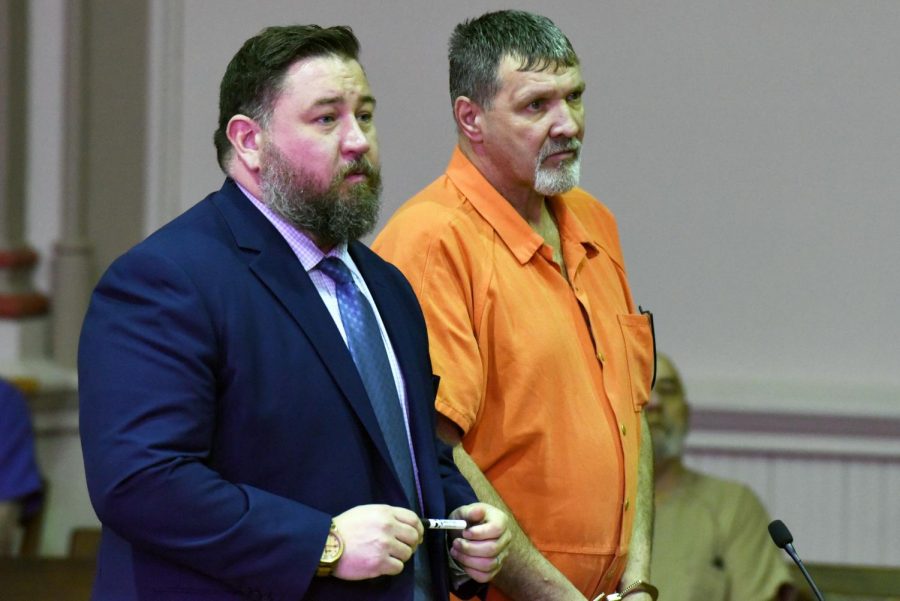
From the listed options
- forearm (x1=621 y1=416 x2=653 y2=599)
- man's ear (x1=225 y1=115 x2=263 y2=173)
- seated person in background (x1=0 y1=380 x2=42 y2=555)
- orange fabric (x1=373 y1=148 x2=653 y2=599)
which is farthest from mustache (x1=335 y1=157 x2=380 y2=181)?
seated person in background (x1=0 y1=380 x2=42 y2=555)

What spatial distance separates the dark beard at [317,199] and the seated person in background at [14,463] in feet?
8.77

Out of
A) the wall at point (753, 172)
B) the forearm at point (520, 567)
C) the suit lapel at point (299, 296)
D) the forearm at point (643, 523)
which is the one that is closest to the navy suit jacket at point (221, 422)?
the suit lapel at point (299, 296)

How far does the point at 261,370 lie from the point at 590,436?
0.69 m

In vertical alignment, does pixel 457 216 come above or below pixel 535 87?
below

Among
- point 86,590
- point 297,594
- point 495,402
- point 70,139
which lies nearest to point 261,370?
point 297,594

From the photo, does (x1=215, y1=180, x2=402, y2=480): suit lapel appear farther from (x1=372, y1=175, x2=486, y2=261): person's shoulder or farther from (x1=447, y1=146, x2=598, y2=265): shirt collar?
(x1=447, y1=146, x2=598, y2=265): shirt collar

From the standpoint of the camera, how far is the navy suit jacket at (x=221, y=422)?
5.09 feet

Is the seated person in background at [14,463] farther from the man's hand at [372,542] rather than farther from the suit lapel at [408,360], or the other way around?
the man's hand at [372,542]

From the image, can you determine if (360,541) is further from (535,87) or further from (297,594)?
(535,87)

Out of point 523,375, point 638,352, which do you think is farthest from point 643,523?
point 523,375

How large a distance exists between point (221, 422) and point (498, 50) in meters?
0.83

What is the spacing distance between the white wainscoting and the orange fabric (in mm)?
2203

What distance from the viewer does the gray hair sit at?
2189mm

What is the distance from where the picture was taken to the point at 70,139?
4734 mm
